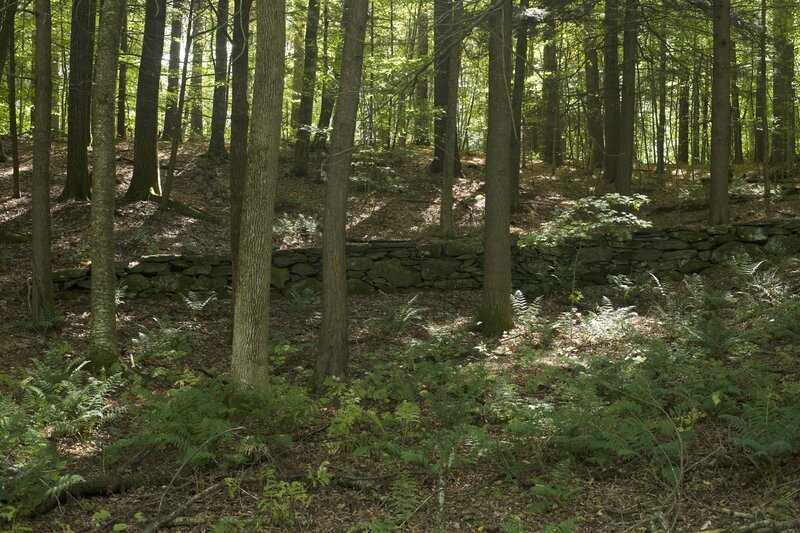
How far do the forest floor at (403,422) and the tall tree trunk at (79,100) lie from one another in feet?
1.42

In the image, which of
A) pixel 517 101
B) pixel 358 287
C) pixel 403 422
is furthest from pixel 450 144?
pixel 403 422

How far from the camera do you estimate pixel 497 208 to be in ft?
29.7

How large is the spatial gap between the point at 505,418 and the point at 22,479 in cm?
404

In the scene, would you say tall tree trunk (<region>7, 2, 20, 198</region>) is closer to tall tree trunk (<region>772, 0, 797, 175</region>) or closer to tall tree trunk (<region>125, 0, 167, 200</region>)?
tall tree trunk (<region>125, 0, 167, 200</region>)

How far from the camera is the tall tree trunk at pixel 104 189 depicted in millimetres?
7230

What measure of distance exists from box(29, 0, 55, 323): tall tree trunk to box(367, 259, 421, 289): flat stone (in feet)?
17.1

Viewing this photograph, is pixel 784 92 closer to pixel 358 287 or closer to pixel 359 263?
pixel 359 263

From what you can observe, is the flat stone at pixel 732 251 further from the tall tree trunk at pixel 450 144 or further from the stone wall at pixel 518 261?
the tall tree trunk at pixel 450 144

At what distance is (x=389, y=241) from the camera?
465 inches

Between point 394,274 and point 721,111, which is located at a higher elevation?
point 721,111

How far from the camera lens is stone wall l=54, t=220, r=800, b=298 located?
A: 428 inches

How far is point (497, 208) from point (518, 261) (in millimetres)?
2731

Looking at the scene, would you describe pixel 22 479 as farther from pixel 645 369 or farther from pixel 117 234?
pixel 117 234

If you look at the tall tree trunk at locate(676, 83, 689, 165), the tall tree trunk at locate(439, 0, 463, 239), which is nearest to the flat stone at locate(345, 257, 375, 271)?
the tall tree trunk at locate(439, 0, 463, 239)
